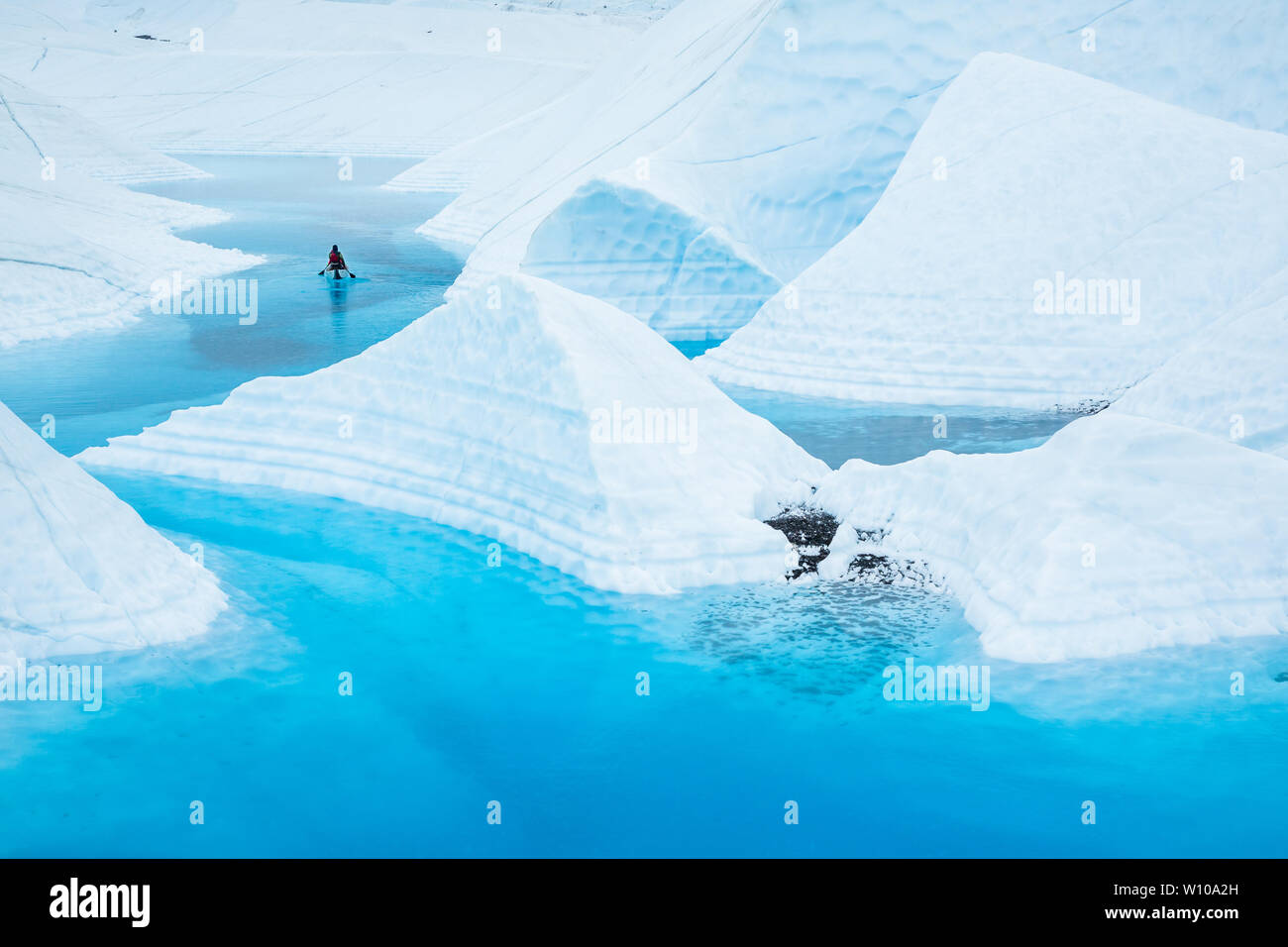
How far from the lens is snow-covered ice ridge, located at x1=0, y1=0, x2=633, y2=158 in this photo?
50000 mm

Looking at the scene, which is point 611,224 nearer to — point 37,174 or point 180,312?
point 180,312

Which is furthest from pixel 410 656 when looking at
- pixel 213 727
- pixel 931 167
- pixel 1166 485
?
pixel 931 167

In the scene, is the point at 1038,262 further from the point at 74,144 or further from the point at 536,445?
the point at 74,144

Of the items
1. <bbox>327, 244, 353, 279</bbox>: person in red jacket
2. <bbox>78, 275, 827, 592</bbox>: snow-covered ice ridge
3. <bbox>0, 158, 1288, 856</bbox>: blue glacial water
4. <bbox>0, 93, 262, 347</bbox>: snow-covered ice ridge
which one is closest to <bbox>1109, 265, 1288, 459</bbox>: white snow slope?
<bbox>78, 275, 827, 592</bbox>: snow-covered ice ridge

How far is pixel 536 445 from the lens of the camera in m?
10.0

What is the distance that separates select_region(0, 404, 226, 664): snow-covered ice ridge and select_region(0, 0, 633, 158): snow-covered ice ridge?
39.4 metres

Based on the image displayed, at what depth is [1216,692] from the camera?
7500 mm

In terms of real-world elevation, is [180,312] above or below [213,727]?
above

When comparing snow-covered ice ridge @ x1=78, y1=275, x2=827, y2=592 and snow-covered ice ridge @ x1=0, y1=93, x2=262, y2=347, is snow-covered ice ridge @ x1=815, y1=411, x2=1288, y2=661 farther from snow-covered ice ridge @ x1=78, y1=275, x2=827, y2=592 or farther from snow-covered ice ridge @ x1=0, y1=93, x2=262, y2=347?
snow-covered ice ridge @ x1=0, y1=93, x2=262, y2=347

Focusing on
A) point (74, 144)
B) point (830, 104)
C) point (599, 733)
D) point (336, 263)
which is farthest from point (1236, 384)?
point (74, 144)

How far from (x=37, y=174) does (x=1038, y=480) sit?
71.3 feet

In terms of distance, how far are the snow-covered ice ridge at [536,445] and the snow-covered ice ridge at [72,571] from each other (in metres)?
2.42

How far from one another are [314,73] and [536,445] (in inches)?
1874

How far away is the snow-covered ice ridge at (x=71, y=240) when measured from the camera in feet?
62.5
